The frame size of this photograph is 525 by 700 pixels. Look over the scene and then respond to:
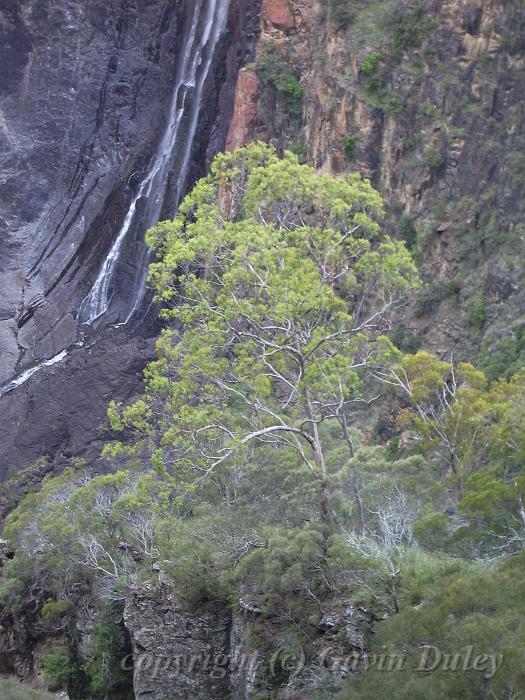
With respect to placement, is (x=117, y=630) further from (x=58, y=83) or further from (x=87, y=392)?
(x=58, y=83)

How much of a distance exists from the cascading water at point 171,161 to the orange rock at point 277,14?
102 inches

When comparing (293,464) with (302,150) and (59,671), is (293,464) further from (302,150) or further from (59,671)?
(302,150)

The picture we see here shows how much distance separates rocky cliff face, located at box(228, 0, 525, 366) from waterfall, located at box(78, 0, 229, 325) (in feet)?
9.83

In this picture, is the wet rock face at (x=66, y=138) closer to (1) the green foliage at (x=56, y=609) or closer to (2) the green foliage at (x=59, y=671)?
(1) the green foliage at (x=56, y=609)

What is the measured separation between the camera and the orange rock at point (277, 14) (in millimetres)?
48656

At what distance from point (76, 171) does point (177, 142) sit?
6.78m

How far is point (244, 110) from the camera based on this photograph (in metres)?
47.7

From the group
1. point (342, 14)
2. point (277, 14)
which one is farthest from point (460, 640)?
point (277, 14)

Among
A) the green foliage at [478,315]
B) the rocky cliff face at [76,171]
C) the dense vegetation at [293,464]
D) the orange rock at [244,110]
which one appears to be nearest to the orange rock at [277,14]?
the rocky cliff face at [76,171]

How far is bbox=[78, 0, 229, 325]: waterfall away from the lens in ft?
159

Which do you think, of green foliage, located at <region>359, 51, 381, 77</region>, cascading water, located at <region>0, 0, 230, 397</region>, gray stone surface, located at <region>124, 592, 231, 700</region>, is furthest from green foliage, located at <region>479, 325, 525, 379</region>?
cascading water, located at <region>0, 0, 230, 397</region>

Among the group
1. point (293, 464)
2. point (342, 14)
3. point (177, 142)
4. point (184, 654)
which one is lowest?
point (184, 654)

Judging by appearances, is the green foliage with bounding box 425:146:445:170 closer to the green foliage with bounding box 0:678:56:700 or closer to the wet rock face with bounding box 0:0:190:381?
the wet rock face with bounding box 0:0:190:381

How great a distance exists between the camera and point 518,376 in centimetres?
2573
